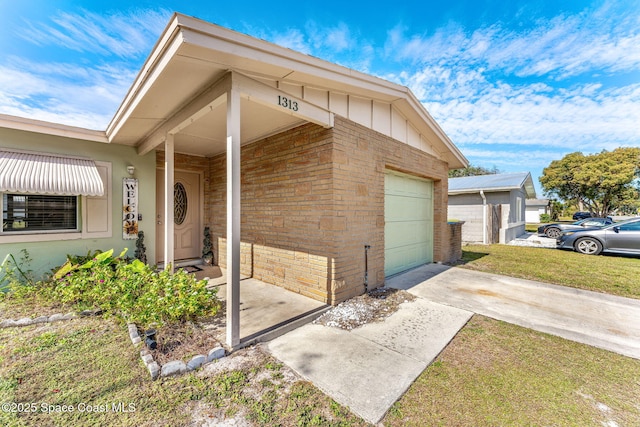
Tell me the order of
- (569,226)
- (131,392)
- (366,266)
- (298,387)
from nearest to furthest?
(131,392)
(298,387)
(366,266)
(569,226)

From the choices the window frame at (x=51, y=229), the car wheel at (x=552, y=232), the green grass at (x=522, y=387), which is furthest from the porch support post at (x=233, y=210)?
the car wheel at (x=552, y=232)

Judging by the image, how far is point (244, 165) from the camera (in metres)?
5.91

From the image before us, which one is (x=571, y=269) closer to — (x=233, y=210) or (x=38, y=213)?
(x=233, y=210)

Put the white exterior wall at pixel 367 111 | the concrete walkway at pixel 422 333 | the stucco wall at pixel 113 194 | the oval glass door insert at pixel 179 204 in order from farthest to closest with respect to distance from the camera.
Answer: the oval glass door insert at pixel 179 204 → the stucco wall at pixel 113 194 → the white exterior wall at pixel 367 111 → the concrete walkway at pixel 422 333

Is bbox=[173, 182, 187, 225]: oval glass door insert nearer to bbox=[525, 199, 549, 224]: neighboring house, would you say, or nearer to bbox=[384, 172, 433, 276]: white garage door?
bbox=[384, 172, 433, 276]: white garage door

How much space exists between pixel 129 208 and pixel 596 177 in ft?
111

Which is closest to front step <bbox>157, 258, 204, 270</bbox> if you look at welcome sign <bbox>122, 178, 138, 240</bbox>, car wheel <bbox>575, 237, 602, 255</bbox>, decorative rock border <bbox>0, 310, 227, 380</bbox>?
welcome sign <bbox>122, 178, 138, 240</bbox>

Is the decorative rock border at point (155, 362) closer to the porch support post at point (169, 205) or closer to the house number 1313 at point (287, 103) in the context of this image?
the porch support post at point (169, 205)

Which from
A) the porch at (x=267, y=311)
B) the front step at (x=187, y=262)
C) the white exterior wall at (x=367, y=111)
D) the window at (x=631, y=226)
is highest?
the white exterior wall at (x=367, y=111)

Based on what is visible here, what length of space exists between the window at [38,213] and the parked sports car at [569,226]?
63.0 ft

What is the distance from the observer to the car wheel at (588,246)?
992cm

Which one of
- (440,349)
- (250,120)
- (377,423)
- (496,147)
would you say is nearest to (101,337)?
(377,423)

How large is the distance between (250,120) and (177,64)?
5.66ft

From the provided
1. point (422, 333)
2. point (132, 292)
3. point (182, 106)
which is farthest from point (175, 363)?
point (182, 106)
